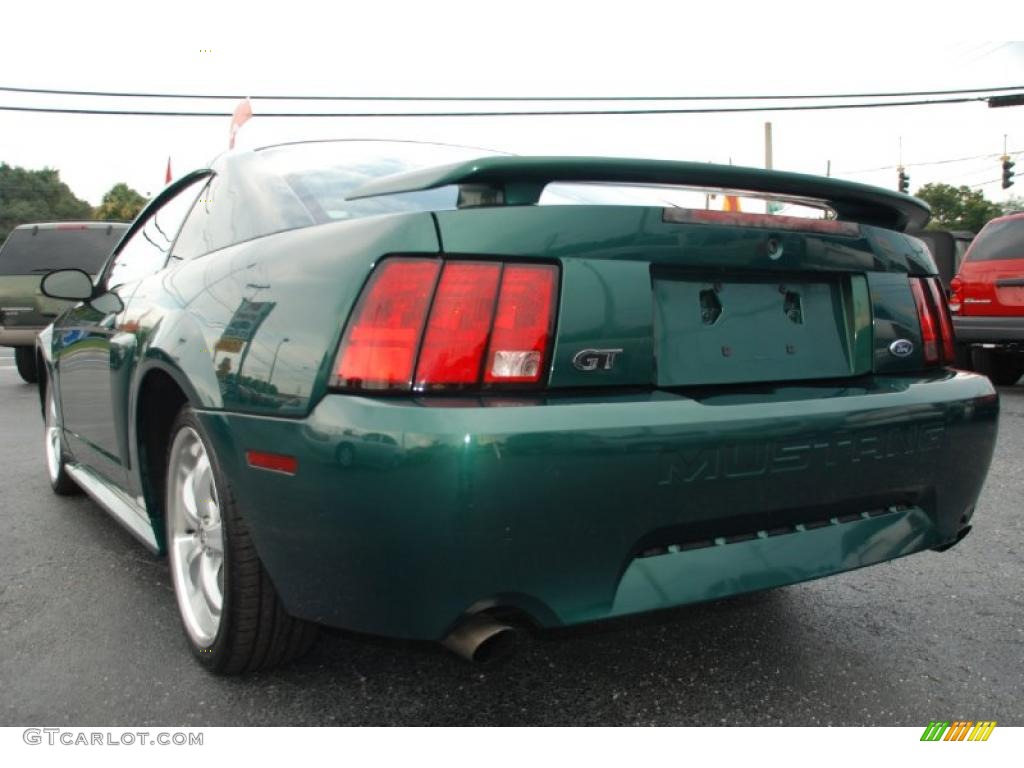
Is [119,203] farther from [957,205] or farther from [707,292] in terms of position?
[707,292]

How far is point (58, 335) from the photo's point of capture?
12.8 ft

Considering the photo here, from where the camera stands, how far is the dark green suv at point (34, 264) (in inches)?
430

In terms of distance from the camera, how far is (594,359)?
1869mm

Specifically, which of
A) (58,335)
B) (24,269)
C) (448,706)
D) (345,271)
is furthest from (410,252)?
(24,269)

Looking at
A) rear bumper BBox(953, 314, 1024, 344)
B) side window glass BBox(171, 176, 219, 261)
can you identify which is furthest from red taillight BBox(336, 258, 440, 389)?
rear bumper BBox(953, 314, 1024, 344)

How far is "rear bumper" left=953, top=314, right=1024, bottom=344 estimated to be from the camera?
8.09 metres

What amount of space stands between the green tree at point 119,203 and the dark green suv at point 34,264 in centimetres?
6965

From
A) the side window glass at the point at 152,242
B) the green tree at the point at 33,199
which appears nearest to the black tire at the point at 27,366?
the side window glass at the point at 152,242

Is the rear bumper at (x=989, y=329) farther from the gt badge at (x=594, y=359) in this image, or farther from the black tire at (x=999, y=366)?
the gt badge at (x=594, y=359)

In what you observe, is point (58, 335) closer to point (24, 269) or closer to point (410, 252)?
point (410, 252)

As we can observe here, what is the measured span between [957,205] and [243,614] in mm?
86705
